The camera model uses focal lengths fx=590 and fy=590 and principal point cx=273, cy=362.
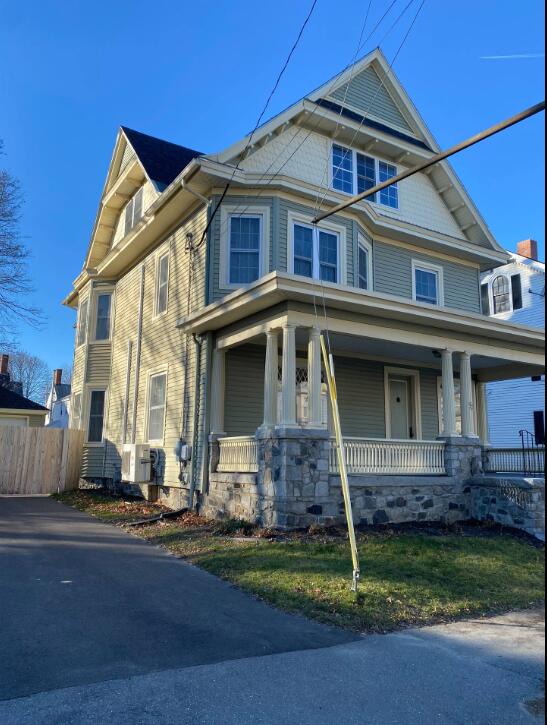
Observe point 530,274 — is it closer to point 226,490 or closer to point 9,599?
point 226,490

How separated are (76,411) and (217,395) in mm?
9353

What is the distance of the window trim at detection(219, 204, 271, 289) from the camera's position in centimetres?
1269

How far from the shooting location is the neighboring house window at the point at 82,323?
19.7 meters

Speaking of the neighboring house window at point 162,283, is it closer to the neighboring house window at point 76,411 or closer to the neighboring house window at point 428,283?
the neighboring house window at point 76,411

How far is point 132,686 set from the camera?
13.3ft

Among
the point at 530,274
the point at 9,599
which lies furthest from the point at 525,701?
the point at 530,274

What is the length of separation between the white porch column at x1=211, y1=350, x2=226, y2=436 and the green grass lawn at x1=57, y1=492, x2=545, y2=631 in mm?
2046

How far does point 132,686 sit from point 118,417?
44.8ft

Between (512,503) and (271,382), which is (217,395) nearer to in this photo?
(271,382)

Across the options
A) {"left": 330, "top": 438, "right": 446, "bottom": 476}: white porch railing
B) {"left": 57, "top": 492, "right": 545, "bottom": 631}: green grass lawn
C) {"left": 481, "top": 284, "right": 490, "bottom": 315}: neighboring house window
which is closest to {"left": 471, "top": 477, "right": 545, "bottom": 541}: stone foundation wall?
{"left": 57, "top": 492, "right": 545, "bottom": 631}: green grass lawn

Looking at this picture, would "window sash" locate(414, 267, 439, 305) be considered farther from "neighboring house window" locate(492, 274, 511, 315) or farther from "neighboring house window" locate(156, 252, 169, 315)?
"neighboring house window" locate(492, 274, 511, 315)

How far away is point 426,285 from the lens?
1628 cm

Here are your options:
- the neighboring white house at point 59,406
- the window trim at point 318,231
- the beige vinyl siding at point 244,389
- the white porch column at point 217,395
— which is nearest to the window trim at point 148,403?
the beige vinyl siding at point 244,389

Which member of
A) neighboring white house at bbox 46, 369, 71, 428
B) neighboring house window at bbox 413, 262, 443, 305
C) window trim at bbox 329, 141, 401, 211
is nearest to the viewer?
window trim at bbox 329, 141, 401, 211
